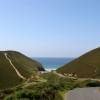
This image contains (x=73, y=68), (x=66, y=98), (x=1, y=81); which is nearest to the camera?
(x=66, y=98)

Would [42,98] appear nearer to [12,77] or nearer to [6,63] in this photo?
[12,77]

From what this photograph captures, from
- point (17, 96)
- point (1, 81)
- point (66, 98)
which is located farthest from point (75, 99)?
point (1, 81)

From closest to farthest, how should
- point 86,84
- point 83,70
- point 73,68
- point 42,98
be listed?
point 42,98 → point 86,84 → point 83,70 → point 73,68

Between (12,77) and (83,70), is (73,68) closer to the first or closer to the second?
(83,70)

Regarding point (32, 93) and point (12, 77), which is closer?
point (32, 93)

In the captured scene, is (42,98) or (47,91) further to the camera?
(47,91)

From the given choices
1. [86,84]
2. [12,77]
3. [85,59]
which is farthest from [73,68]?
[86,84]
